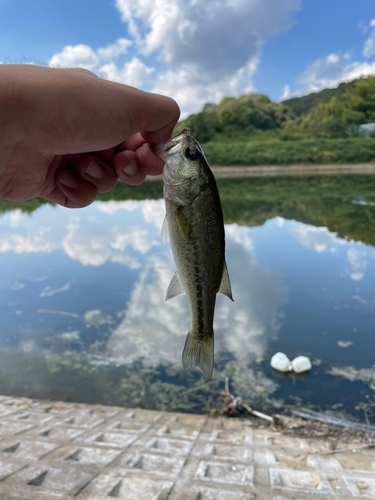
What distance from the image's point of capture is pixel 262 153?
58.5 m

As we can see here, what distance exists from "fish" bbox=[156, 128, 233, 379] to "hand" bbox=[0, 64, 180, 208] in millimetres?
303

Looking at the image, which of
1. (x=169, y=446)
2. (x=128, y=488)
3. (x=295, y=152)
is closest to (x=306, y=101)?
(x=295, y=152)

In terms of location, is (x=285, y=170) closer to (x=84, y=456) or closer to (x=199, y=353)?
(x=84, y=456)

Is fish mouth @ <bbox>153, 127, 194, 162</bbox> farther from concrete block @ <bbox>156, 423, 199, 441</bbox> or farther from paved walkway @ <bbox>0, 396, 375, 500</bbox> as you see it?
concrete block @ <bbox>156, 423, 199, 441</bbox>

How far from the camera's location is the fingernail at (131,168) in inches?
109

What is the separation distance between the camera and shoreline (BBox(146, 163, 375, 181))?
2168 inches

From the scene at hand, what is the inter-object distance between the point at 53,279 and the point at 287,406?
9038 millimetres

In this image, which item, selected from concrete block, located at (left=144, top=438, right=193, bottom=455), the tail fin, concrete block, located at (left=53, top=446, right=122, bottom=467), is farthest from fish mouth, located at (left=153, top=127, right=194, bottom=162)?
concrete block, located at (left=144, top=438, right=193, bottom=455)

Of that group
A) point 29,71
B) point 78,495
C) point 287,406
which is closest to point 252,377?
point 287,406

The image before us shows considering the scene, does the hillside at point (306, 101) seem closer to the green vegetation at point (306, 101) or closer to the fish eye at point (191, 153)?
the green vegetation at point (306, 101)

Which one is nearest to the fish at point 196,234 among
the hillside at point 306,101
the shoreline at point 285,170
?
the shoreline at point 285,170

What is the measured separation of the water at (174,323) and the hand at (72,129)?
15.8ft

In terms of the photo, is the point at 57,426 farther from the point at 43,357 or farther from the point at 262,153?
the point at 262,153

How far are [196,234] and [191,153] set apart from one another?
52cm
